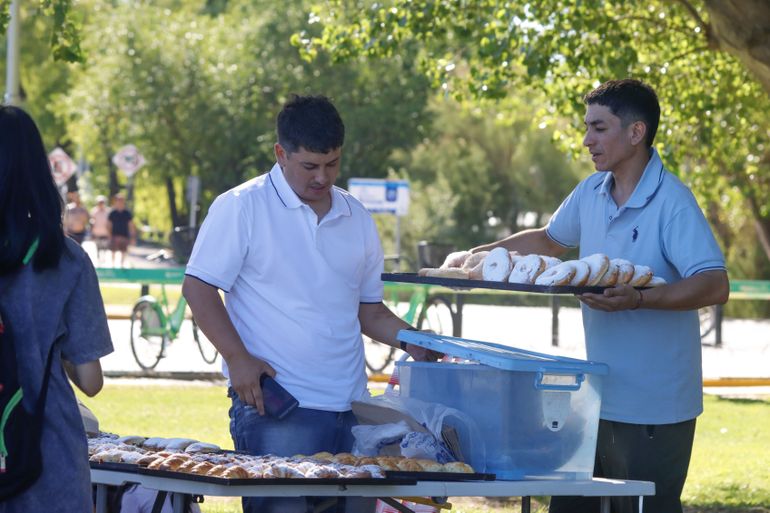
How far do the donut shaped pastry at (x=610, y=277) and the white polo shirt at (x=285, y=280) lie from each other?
97 centimetres

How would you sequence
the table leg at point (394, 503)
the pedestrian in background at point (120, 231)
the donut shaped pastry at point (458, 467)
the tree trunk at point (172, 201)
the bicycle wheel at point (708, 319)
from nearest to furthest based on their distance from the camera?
the donut shaped pastry at point (458, 467) < the table leg at point (394, 503) < the bicycle wheel at point (708, 319) < the pedestrian in background at point (120, 231) < the tree trunk at point (172, 201)

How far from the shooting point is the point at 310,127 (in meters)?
5.01

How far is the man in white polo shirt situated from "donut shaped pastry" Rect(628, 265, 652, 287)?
105 centimetres

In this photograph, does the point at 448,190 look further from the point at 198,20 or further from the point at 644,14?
the point at 644,14

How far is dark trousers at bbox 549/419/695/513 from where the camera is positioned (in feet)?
17.0

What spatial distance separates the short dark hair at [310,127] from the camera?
5.01 metres

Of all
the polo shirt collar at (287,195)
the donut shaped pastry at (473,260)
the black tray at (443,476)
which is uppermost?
the polo shirt collar at (287,195)

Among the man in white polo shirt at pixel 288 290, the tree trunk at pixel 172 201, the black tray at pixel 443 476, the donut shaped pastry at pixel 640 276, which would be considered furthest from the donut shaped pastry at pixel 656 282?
the tree trunk at pixel 172 201

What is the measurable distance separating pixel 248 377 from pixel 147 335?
1174cm

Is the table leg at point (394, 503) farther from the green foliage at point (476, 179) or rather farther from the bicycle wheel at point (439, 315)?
the green foliage at point (476, 179)

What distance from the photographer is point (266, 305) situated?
16.8 feet

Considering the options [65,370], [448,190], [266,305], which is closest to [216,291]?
[266,305]

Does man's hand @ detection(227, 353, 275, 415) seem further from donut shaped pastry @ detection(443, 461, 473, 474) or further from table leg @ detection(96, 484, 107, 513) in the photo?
donut shaped pastry @ detection(443, 461, 473, 474)

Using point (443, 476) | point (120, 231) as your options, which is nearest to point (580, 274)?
point (443, 476)
